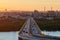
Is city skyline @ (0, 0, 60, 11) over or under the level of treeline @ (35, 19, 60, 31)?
over

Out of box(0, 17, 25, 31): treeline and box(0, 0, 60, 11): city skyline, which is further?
box(0, 17, 25, 31): treeline

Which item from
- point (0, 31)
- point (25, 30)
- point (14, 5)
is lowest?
point (0, 31)

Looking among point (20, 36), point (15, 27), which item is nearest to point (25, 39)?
point (20, 36)

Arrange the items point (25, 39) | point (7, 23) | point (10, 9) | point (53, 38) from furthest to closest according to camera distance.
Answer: point (7, 23) → point (10, 9) → point (25, 39) → point (53, 38)

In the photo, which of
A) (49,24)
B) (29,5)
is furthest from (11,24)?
(49,24)

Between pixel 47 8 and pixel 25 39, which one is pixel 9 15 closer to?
pixel 47 8
